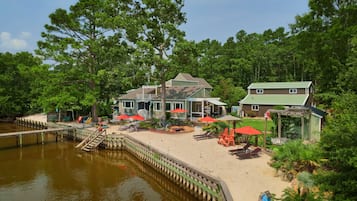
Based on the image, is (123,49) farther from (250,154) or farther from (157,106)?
(250,154)

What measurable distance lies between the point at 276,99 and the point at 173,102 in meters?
15.3

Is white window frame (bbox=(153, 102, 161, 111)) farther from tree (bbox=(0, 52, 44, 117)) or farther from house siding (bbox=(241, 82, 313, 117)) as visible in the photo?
tree (bbox=(0, 52, 44, 117))

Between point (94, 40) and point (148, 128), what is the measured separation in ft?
40.0

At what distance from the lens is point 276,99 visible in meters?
37.5

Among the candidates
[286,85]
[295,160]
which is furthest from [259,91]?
[295,160]

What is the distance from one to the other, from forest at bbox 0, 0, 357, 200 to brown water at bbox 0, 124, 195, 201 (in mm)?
8021

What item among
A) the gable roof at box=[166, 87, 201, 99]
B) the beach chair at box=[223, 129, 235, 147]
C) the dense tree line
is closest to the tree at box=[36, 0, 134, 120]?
the dense tree line

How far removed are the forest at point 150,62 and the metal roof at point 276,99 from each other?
4.32 metres

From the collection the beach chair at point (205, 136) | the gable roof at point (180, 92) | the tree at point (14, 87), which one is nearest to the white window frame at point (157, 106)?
the gable roof at point (180, 92)

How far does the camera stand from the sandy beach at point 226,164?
10828mm

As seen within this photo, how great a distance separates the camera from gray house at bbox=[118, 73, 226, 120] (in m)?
32.8

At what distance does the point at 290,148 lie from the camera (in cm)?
1259

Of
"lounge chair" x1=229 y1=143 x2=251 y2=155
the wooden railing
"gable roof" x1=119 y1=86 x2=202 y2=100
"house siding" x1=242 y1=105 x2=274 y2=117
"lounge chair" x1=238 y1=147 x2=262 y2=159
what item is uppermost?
"gable roof" x1=119 y1=86 x2=202 y2=100

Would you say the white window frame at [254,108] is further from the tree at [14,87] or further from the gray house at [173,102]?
the tree at [14,87]
